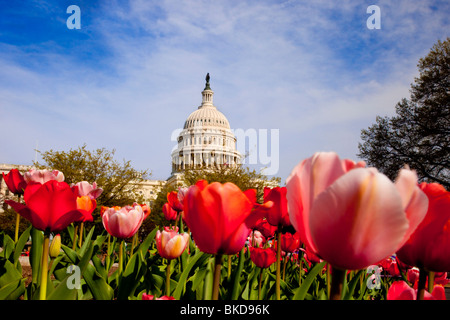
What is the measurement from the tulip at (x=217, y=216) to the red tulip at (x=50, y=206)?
1.80 feet

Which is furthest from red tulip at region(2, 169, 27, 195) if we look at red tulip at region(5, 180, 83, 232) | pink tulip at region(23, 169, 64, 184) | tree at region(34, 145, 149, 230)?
tree at region(34, 145, 149, 230)

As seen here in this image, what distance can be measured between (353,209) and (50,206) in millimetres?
989

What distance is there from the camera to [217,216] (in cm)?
88

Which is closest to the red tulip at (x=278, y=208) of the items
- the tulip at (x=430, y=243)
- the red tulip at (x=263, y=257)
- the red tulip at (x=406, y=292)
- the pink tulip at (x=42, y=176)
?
the red tulip at (x=263, y=257)

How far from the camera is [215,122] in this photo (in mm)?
87125

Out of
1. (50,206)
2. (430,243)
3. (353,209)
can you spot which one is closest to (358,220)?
(353,209)

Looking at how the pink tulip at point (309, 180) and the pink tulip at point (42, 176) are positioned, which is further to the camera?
the pink tulip at point (42, 176)

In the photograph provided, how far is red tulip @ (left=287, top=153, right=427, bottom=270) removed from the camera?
2.03ft

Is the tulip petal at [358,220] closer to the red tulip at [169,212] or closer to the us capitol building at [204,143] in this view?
the red tulip at [169,212]

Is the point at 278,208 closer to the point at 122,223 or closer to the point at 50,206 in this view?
the point at 122,223

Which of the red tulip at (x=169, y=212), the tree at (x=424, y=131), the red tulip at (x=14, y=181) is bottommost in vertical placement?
the red tulip at (x=169, y=212)

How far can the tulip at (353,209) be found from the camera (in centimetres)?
62

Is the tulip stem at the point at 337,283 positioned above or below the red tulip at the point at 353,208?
below
